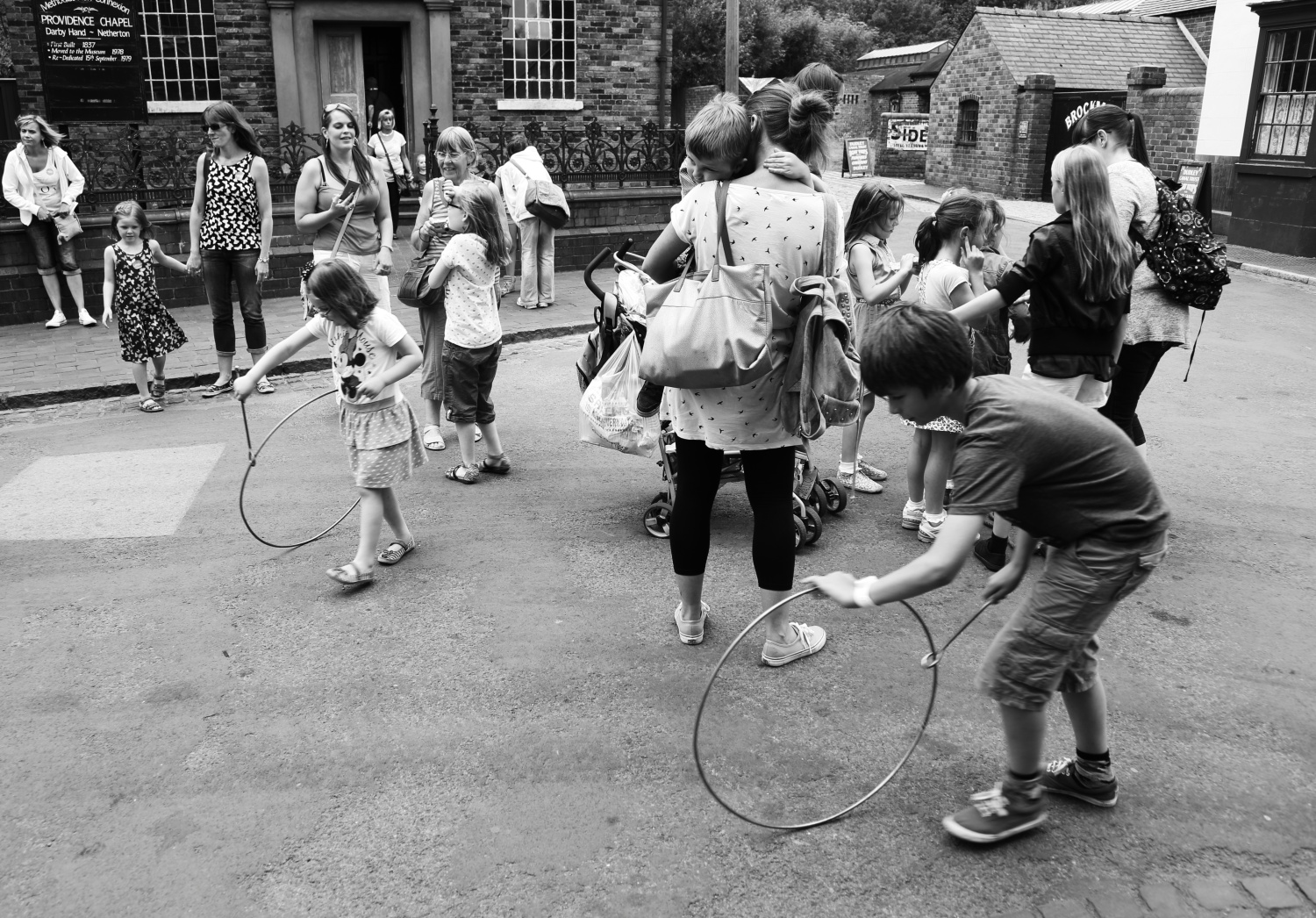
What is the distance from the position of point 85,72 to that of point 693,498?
1459cm

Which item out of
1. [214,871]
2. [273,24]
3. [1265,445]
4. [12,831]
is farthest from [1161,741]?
[273,24]

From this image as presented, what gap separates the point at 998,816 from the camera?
10.4ft

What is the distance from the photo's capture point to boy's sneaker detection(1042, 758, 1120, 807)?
3.32m

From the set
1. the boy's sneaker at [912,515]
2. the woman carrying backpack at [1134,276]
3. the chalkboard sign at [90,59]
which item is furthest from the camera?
the chalkboard sign at [90,59]

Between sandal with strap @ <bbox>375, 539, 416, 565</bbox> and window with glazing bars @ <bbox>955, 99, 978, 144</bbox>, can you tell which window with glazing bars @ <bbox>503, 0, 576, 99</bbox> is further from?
sandal with strap @ <bbox>375, 539, 416, 565</bbox>

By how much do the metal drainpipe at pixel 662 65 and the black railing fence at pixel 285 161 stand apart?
2.84 metres

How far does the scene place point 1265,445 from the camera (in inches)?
287

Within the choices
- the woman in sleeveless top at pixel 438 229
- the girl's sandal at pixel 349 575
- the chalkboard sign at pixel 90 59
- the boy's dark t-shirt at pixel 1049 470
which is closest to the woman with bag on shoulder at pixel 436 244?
the woman in sleeveless top at pixel 438 229

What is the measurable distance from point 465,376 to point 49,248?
22.6ft

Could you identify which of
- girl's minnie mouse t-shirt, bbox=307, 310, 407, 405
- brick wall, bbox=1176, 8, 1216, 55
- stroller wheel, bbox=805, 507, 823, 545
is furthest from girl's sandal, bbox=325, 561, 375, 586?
brick wall, bbox=1176, 8, 1216, 55

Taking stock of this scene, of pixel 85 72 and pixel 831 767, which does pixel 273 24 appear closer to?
pixel 85 72

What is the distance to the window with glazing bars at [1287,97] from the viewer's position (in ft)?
55.9

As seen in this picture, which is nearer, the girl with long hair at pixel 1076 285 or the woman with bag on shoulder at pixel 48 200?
the girl with long hair at pixel 1076 285

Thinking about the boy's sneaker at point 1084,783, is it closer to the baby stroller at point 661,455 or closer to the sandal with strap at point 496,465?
the baby stroller at point 661,455
